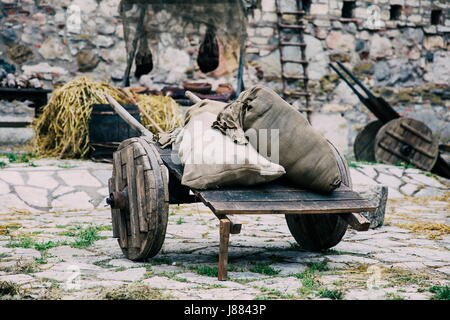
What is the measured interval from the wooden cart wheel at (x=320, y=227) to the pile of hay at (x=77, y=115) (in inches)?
148

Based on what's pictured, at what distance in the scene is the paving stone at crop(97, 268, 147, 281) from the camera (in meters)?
3.18

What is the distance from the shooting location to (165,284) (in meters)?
3.05

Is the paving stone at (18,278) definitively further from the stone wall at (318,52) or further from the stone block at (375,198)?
the stone wall at (318,52)

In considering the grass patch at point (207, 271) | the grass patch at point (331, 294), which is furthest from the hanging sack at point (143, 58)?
the grass patch at point (331, 294)

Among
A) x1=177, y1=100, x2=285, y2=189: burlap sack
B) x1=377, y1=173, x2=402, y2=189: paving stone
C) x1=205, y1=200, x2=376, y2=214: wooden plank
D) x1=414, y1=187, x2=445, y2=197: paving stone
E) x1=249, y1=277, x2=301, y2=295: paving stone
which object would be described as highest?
x1=177, y1=100, x2=285, y2=189: burlap sack

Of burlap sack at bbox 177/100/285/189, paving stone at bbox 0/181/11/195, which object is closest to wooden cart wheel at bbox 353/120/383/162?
paving stone at bbox 0/181/11/195

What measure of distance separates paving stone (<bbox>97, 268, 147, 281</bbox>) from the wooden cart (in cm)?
15

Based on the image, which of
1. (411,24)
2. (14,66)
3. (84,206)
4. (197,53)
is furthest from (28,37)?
(411,24)

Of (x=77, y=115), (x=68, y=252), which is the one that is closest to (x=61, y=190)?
(x=77, y=115)

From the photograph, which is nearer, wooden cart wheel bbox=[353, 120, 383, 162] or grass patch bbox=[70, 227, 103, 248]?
grass patch bbox=[70, 227, 103, 248]

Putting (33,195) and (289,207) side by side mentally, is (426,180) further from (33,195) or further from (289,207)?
(289,207)

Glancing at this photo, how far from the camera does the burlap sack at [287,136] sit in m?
3.52

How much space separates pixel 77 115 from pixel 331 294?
213 inches

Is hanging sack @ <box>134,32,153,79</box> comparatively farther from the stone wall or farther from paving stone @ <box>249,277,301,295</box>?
paving stone @ <box>249,277,301,295</box>
